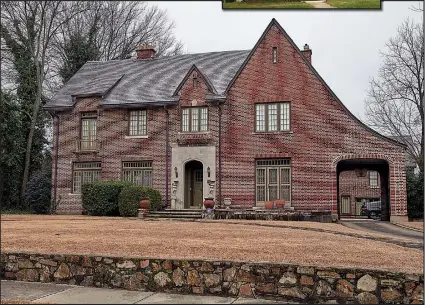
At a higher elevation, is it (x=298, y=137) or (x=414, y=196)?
(x=298, y=137)

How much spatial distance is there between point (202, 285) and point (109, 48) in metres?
38.3

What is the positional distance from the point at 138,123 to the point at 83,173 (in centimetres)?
426

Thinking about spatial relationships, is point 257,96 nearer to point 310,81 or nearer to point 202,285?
point 310,81

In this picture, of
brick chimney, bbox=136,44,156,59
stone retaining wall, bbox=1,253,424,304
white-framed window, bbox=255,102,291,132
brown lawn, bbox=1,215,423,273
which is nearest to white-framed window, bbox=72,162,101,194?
brick chimney, bbox=136,44,156,59

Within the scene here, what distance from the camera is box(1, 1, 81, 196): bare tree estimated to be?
3233 cm

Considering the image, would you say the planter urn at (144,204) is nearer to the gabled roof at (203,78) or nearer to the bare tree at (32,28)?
the gabled roof at (203,78)

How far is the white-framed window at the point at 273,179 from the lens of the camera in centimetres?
2461

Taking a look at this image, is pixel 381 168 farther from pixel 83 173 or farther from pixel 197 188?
pixel 83 173

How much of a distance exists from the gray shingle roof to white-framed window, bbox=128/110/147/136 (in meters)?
0.71

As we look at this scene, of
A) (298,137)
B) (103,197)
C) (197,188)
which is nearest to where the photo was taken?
(103,197)

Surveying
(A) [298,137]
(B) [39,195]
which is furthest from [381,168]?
(B) [39,195]

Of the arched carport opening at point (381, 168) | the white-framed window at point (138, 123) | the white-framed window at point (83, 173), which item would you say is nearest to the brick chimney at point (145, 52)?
the white-framed window at point (138, 123)

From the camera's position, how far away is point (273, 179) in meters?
24.8

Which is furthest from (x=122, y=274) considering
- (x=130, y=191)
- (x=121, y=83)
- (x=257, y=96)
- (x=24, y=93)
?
(x=24, y=93)
